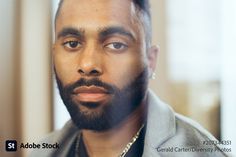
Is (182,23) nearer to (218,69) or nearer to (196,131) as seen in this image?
(218,69)

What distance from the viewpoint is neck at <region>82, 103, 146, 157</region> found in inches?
37.3

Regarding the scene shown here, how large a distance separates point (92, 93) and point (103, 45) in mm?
151

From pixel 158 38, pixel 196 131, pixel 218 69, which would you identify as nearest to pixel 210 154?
pixel 196 131

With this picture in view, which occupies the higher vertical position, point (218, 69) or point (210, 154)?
point (218, 69)

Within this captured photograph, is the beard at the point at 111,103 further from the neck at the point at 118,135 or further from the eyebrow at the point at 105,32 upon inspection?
the eyebrow at the point at 105,32

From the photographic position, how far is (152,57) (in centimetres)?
94

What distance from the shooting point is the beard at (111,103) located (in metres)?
0.93

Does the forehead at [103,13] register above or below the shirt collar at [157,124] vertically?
above

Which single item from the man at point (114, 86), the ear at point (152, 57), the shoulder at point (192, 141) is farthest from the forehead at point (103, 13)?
the shoulder at point (192, 141)

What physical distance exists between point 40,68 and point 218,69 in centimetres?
57

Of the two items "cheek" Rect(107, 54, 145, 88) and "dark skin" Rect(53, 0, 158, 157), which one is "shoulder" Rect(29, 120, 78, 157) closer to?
"dark skin" Rect(53, 0, 158, 157)

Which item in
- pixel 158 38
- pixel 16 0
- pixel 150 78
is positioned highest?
pixel 16 0

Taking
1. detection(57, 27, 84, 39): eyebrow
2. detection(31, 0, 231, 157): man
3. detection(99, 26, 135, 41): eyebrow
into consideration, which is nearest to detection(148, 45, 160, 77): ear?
detection(31, 0, 231, 157): man

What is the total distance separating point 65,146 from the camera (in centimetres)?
98
